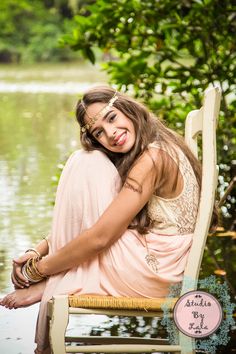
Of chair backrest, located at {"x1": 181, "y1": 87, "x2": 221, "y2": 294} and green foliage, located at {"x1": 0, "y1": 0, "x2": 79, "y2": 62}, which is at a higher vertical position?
chair backrest, located at {"x1": 181, "y1": 87, "x2": 221, "y2": 294}

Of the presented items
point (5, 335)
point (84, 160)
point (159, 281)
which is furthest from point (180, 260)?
point (5, 335)

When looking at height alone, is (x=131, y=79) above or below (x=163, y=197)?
below

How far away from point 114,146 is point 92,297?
0.60m

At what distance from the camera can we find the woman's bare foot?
3012mm

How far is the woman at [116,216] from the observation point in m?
2.90

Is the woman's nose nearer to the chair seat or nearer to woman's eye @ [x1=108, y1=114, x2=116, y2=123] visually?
woman's eye @ [x1=108, y1=114, x2=116, y2=123]

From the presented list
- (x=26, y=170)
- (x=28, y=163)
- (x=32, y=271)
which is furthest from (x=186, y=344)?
(x=28, y=163)

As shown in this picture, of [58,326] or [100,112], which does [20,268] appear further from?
[100,112]

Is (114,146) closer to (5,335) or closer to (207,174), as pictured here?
(207,174)

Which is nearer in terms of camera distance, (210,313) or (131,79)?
(210,313)

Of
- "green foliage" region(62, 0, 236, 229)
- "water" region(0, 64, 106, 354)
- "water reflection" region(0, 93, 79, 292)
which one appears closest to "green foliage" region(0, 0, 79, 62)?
"water" region(0, 64, 106, 354)

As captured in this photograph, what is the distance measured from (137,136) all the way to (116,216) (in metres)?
0.36

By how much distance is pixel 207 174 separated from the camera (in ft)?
9.33

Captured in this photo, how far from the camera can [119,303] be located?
2.79 meters
